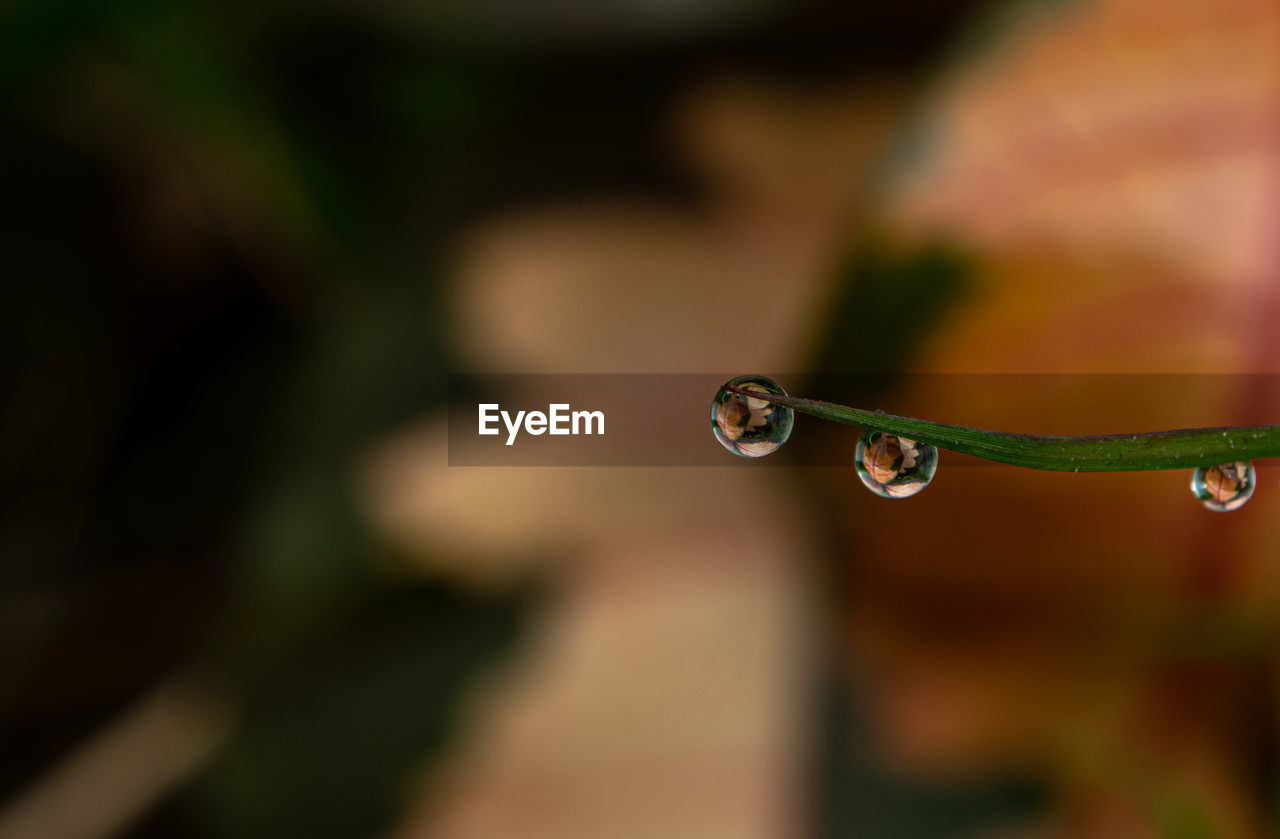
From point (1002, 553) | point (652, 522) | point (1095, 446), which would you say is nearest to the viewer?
point (1095, 446)

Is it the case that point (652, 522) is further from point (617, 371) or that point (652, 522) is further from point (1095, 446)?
point (1095, 446)

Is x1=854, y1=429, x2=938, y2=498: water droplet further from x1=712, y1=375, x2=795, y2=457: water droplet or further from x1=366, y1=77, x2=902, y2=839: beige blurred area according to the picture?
x1=366, y1=77, x2=902, y2=839: beige blurred area

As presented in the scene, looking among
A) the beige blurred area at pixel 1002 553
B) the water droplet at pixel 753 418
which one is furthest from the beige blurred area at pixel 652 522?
the water droplet at pixel 753 418

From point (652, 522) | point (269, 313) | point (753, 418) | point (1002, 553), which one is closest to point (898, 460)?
point (753, 418)

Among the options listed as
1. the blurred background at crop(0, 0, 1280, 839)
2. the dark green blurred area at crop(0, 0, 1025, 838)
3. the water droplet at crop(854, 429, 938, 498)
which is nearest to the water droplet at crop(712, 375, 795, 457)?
the water droplet at crop(854, 429, 938, 498)

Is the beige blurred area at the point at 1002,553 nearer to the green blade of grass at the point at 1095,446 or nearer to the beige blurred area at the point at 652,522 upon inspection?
the beige blurred area at the point at 652,522

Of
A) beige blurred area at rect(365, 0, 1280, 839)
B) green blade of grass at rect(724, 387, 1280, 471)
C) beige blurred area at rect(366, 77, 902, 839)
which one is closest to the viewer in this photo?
green blade of grass at rect(724, 387, 1280, 471)
